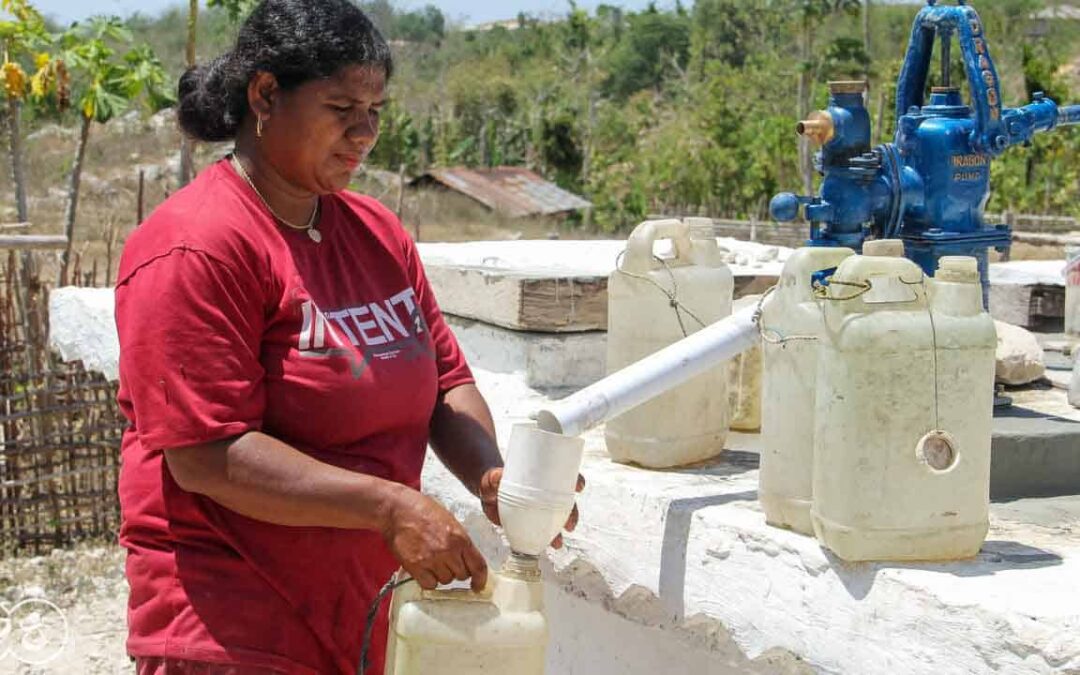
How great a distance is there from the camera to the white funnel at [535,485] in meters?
1.91

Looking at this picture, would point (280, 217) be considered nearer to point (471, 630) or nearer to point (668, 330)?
point (471, 630)

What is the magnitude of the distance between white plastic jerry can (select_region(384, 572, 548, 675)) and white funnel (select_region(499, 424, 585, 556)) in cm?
7

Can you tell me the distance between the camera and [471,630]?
189 cm

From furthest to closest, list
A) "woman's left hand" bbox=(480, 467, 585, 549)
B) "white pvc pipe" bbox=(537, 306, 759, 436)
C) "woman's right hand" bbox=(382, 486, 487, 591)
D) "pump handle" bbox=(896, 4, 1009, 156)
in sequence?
"pump handle" bbox=(896, 4, 1009, 156) < "white pvc pipe" bbox=(537, 306, 759, 436) < "woman's left hand" bbox=(480, 467, 585, 549) < "woman's right hand" bbox=(382, 486, 487, 591)

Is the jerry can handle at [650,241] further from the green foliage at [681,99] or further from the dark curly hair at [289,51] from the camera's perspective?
the green foliage at [681,99]

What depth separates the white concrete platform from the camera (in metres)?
1.78

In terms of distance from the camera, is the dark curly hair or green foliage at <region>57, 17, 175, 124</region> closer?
the dark curly hair

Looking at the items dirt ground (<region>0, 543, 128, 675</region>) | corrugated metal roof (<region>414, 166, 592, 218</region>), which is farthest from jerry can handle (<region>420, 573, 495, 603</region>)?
corrugated metal roof (<region>414, 166, 592, 218</region>)

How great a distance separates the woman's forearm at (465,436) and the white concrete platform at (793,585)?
39 centimetres

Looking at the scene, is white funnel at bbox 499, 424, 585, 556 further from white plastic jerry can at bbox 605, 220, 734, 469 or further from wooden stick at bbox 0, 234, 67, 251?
wooden stick at bbox 0, 234, 67, 251

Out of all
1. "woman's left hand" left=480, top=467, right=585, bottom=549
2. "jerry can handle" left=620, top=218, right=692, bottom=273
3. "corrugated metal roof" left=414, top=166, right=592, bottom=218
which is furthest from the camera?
"corrugated metal roof" left=414, top=166, right=592, bottom=218

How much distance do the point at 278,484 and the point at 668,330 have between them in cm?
113

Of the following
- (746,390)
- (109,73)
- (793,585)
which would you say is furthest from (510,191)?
(793,585)

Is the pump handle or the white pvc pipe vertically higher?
the pump handle
